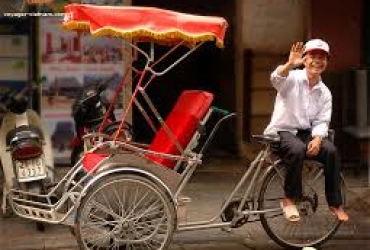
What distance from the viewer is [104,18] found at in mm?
5688

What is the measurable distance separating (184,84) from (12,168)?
4.80m

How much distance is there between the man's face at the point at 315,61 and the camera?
621 cm

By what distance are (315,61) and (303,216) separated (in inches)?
53.6

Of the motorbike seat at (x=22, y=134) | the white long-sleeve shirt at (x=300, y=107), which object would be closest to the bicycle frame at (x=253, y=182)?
the white long-sleeve shirt at (x=300, y=107)

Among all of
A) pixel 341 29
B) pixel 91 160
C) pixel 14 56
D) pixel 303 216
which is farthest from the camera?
pixel 341 29

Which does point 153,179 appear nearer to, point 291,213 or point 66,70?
point 291,213

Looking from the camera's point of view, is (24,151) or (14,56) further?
(14,56)

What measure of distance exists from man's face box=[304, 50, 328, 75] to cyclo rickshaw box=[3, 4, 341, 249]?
670 mm

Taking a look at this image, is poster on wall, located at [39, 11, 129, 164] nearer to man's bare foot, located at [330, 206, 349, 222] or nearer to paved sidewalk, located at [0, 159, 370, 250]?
paved sidewalk, located at [0, 159, 370, 250]

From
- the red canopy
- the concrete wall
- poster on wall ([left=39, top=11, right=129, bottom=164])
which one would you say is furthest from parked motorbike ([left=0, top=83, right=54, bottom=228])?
the concrete wall

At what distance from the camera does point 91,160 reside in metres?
6.17

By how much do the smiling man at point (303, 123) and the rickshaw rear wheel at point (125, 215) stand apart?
41.4 inches

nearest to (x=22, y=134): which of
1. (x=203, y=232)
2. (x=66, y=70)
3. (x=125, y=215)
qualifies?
(x=125, y=215)

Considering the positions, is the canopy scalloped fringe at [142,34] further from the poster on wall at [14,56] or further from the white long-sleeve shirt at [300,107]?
the poster on wall at [14,56]
